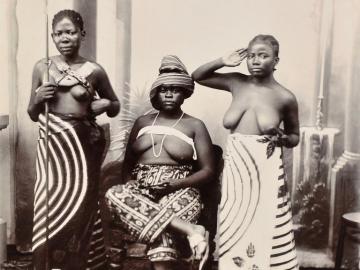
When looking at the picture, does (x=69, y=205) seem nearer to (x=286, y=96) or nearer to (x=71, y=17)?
(x=71, y=17)

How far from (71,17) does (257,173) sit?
1.23 m

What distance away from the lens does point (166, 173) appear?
10.4 ft

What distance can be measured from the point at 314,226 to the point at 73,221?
1.28 m

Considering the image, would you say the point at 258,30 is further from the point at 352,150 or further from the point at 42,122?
the point at 42,122

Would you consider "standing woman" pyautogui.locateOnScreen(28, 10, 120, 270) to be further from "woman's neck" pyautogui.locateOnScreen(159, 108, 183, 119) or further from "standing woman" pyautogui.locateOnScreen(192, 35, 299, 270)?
"standing woman" pyautogui.locateOnScreen(192, 35, 299, 270)

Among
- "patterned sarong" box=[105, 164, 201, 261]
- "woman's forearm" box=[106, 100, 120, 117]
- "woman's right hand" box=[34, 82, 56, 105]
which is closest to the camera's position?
"patterned sarong" box=[105, 164, 201, 261]

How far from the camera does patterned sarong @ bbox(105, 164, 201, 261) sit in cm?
308

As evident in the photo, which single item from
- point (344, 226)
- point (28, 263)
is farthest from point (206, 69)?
point (28, 263)

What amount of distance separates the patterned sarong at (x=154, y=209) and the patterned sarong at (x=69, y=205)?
196 mm

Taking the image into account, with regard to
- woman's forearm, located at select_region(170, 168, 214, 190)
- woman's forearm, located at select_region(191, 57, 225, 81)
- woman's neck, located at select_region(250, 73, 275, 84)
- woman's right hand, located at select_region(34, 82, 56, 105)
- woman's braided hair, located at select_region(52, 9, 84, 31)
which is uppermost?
woman's braided hair, located at select_region(52, 9, 84, 31)

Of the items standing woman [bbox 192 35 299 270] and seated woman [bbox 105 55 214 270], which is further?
standing woman [bbox 192 35 299 270]

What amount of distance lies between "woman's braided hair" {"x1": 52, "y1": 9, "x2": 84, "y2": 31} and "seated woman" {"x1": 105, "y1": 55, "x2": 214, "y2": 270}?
1.55ft

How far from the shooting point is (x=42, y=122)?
3258mm

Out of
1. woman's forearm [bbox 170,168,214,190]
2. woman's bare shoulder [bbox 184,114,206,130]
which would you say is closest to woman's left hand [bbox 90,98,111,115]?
woman's bare shoulder [bbox 184,114,206,130]
